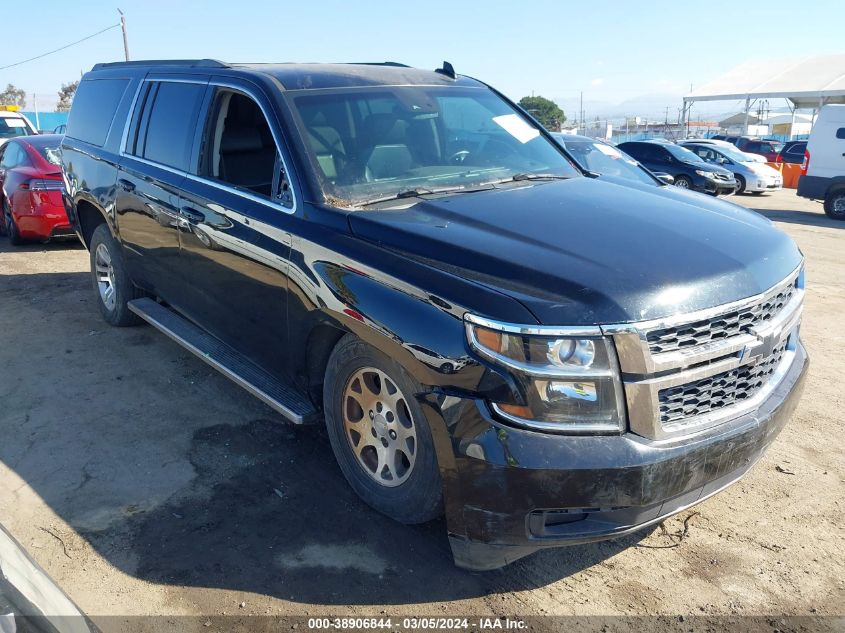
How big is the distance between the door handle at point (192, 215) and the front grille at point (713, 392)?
2824mm

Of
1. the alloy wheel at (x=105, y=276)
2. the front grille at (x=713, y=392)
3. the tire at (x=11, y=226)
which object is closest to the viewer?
the front grille at (x=713, y=392)

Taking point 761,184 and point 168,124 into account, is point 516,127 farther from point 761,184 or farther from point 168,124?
point 761,184

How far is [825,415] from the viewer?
4.57 metres

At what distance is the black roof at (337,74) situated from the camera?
13.2ft

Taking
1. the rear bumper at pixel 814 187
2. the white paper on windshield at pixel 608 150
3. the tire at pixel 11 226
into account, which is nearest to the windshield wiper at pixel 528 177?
the white paper on windshield at pixel 608 150

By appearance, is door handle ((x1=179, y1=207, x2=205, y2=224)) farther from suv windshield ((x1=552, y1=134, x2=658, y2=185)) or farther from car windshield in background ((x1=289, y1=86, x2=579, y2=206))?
suv windshield ((x1=552, y1=134, x2=658, y2=185))

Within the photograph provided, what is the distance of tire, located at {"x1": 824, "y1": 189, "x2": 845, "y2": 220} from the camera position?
15.7 m

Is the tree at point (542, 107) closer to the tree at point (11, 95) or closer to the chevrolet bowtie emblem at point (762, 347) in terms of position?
the tree at point (11, 95)

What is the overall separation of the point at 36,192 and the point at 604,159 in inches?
276

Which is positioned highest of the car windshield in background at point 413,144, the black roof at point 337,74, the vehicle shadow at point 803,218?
the black roof at point 337,74

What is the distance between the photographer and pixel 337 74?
419cm

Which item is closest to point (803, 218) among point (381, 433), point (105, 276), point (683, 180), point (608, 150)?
point (683, 180)

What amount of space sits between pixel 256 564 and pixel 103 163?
12.6 feet

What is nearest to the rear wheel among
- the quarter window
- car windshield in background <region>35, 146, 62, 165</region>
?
car windshield in background <region>35, 146, 62, 165</region>
